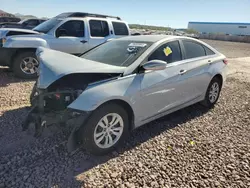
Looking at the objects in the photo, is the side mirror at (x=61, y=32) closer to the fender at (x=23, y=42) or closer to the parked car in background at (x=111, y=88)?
the fender at (x=23, y=42)

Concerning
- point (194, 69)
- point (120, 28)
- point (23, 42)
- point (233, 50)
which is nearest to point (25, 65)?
point (23, 42)

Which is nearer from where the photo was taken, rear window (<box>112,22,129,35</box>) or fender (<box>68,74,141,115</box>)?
fender (<box>68,74,141,115</box>)

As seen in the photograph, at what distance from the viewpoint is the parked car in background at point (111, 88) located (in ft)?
9.77

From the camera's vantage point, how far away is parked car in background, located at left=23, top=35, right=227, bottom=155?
9.77ft

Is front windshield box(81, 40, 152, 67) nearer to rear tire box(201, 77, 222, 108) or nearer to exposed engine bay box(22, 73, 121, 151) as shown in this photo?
exposed engine bay box(22, 73, 121, 151)

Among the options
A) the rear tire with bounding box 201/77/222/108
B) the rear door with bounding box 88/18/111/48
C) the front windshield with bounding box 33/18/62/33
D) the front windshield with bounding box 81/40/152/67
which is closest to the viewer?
the front windshield with bounding box 81/40/152/67

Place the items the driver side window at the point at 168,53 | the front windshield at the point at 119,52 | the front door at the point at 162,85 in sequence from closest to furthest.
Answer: the front door at the point at 162,85 < the front windshield at the point at 119,52 < the driver side window at the point at 168,53

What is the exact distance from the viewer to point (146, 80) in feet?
11.6

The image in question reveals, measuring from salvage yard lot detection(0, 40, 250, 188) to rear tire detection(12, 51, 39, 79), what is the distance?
255 cm

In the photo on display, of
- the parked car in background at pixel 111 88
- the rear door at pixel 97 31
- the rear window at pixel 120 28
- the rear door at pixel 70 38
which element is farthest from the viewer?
the rear window at pixel 120 28

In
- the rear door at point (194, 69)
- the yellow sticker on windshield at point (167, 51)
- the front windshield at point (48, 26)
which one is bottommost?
the rear door at point (194, 69)

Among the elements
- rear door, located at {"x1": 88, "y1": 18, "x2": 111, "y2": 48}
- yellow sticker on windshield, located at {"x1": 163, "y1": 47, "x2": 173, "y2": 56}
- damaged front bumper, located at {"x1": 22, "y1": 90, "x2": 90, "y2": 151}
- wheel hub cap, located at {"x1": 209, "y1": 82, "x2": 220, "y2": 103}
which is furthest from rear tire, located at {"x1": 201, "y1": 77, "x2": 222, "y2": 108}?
rear door, located at {"x1": 88, "y1": 18, "x2": 111, "y2": 48}

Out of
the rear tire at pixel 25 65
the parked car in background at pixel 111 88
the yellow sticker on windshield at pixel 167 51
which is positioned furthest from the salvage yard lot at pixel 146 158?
the rear tire at pixel 25 65

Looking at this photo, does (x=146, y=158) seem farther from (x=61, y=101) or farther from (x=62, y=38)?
Result: (x=62, y=38)
